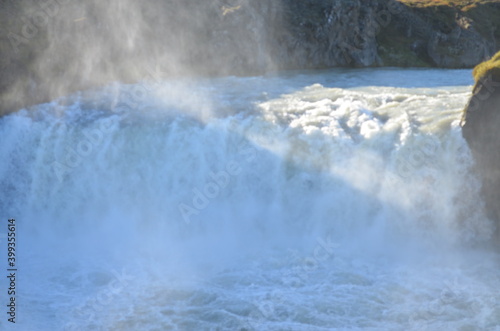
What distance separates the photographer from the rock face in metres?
19.7

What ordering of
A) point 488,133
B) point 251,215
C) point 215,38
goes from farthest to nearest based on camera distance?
point 215,38 < point 251,215 < point 488,133

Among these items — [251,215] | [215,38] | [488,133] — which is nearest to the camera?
[488,133]

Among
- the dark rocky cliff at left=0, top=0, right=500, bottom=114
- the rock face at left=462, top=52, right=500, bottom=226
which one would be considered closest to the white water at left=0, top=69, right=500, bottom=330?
the rock face at left=462, top=52, right=500, bottom=226

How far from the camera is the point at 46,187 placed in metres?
24.1

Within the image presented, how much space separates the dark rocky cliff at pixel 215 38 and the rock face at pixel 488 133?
19.6m

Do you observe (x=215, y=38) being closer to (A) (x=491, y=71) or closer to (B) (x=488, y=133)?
(A) (x=491, y=71)

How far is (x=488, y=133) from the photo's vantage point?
65.2 feet

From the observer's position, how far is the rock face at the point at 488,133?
777 inches

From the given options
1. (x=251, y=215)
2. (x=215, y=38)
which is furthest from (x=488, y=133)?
(x=215, y=38)

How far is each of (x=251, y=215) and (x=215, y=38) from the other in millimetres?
19198

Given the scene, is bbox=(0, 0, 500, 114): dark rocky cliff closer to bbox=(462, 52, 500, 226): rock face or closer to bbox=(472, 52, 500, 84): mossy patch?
bbox=(472, 52, 500, 84): mossy patch

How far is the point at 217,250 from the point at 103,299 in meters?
4.65

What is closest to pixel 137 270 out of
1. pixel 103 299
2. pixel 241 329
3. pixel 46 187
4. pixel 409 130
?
pixel 103 299

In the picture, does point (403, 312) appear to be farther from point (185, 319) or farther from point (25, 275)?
point (25, 275)
